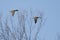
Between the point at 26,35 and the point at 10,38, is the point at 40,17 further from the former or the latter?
the point at 10,38

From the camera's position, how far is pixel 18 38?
3238 mm

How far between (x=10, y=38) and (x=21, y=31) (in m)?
0.27

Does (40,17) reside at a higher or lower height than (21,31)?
higher

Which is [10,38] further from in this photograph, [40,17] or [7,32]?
[40,17]

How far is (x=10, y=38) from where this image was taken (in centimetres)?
324

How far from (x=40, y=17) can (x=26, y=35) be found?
1.57ft

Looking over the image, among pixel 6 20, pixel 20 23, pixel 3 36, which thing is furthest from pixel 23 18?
pixel 3 36

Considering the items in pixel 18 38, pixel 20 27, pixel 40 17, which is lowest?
pixel 18 38

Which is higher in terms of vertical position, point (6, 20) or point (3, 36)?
point (6, 20)

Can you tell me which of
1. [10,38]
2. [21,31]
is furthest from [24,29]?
[10,38]

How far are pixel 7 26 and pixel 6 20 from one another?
13 cm

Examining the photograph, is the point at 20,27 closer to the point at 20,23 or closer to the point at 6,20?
the point at 20,23

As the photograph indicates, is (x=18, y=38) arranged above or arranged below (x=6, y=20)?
below

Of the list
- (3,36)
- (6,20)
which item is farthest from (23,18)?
(3,36)
